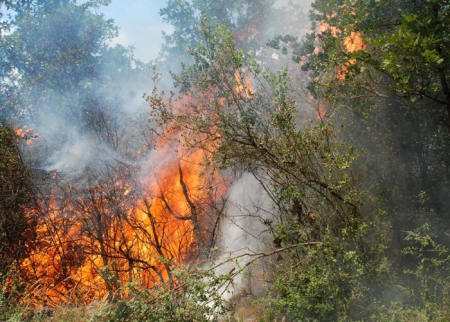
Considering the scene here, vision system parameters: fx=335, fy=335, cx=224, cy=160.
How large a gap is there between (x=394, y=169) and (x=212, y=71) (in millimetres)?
7382

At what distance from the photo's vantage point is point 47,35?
56.9ft

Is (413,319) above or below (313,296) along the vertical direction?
below

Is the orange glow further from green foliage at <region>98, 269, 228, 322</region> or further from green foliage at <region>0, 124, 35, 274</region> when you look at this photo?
green foliage at <region>0, 124, 35, 274</region>

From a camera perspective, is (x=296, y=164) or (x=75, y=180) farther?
(x=75, y=180)

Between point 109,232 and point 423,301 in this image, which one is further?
point 109,232

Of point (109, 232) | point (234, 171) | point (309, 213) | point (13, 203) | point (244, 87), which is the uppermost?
point (244, 87)

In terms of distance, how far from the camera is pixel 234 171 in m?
6.97

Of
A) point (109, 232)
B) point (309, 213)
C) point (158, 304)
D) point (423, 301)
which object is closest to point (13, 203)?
point (109, 232)

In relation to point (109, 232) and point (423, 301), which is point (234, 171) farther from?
point (109, 232)

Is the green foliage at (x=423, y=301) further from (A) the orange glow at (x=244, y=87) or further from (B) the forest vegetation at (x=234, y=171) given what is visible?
(A) the orange glow at (x=244, y=87)

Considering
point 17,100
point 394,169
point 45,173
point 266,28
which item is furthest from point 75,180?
point 266,28

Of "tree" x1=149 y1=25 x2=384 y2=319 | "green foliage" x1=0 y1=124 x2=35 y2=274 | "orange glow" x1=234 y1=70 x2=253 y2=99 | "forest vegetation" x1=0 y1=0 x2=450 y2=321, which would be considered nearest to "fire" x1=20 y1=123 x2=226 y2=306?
"forest vegetation" x1=0 y1=0 x2=450 y2=321

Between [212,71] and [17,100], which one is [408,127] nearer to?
[212,71]

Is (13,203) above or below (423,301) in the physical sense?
above
